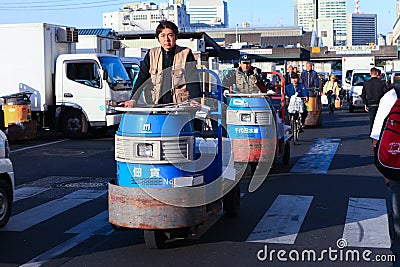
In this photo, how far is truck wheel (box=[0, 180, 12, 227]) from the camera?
7.95m

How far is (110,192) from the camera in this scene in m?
6.78

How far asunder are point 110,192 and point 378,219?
3587 millimetres

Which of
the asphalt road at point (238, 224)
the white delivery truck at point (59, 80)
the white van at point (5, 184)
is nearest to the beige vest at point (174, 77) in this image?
the asphalt road at point (238, 224)

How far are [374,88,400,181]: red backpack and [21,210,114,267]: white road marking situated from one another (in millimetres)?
3600

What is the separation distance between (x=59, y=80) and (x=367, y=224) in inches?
529

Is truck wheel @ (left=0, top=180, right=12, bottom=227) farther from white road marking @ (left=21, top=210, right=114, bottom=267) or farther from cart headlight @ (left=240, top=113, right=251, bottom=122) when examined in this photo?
cart headlight @ (left=240, top=113, right=251, bottom=122)

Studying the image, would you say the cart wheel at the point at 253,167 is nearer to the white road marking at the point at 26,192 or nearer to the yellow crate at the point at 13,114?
the white road marking at the point at 26,192

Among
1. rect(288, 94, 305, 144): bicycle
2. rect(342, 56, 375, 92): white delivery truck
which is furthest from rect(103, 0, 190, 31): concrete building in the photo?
rect(288, 94, 305, 144): bicycle

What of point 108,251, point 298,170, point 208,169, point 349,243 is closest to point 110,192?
point 108,251

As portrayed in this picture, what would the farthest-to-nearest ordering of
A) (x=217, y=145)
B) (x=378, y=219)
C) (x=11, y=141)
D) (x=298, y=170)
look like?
(x=11, y=141)
(x=298, y=170)
(x=378, y=219)
(x=217, y=145)

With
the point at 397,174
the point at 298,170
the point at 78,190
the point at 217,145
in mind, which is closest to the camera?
the point at 397,174

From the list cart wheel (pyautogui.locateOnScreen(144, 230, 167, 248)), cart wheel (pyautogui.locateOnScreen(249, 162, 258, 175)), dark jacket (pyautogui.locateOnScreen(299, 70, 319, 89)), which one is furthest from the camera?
dark jacket (pyautogui.locateOnScreen(299, 70, 319, 89))

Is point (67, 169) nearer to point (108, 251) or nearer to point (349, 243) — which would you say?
point (108, 251)

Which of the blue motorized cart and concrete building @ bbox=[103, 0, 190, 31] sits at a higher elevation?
concrete building @ bbox=[103, 0, 190, 31]
